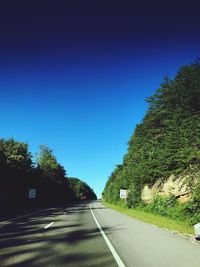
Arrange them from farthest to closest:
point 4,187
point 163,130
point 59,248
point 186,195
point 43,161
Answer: point 43,161 → point 4,187 → point 163,130 → point 186,195 → point 59,248

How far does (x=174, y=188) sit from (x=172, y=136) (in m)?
4.32

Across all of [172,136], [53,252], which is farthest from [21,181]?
[53,252]

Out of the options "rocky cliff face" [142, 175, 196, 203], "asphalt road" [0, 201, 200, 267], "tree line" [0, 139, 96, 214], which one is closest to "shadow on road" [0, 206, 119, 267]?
"asphalt road" [0, 201, 200, 267]

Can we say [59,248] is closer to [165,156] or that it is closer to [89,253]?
[89,253]

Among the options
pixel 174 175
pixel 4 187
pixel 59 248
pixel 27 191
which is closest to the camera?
pixel 59 248

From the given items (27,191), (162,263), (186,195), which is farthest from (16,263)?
(27,191)

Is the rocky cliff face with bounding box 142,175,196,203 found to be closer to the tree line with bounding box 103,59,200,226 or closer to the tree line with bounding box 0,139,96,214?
the tree line with bounding box 103,59,200,226

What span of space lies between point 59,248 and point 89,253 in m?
1.20

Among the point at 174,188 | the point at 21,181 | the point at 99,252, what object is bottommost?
the point at 99,252

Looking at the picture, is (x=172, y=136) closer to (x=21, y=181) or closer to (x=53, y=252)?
(x=53, y=252)

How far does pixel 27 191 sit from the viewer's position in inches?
1913

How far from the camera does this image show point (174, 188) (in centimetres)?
2459

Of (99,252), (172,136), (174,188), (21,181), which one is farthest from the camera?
(21,181)

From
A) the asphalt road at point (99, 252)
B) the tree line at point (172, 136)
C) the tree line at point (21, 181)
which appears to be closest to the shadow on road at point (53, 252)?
the asphalt road at point (99, 252)
